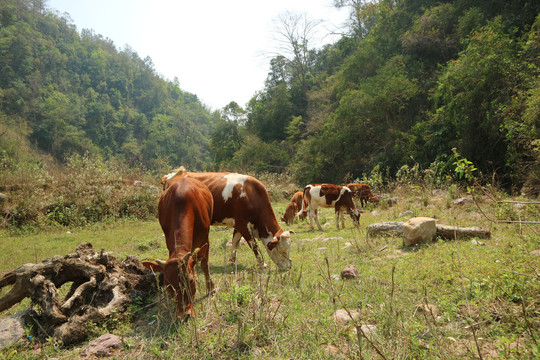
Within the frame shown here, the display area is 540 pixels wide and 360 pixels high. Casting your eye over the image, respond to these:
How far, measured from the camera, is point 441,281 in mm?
4098

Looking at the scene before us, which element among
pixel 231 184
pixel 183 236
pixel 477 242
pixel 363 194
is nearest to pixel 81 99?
pixel 363 194

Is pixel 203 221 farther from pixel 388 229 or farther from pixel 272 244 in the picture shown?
pixel 388 229

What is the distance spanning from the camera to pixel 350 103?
21266 mm

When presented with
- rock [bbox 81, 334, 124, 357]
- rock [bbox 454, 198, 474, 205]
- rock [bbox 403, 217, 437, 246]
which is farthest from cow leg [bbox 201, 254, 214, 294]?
rock [bbox 454, 198, 474, 205]

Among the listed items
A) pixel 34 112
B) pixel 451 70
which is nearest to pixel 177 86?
pixel 34 112

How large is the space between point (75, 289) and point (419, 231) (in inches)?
233

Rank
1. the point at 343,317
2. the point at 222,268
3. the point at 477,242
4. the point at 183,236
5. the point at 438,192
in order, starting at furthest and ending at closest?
the point at 438,192
the point at 222,268
the point at 477,242
the point at 183,236
the point at 343,317

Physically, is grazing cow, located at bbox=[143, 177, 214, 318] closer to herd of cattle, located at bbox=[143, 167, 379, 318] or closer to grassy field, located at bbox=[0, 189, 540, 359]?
herd of cattle, located at bbox=[143, 167, 379, 318]

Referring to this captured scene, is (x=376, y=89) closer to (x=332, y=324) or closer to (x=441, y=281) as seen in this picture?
(x=441, y=281)

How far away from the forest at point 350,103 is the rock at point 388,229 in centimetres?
438

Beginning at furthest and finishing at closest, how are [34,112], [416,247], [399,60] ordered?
[34,112]
[399,60]
[416,247]

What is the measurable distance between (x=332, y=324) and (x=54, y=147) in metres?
53.2

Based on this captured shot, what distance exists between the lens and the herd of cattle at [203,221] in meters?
3.34

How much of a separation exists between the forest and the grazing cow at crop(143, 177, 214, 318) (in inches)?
342
